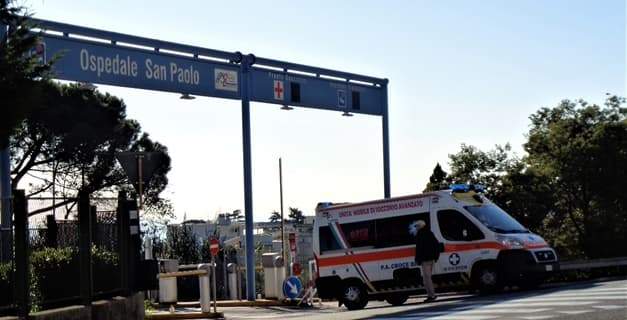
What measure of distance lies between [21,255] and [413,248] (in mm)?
10027

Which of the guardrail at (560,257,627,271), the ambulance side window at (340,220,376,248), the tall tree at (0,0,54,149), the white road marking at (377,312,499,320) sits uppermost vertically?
the tall tree at (0,0,54,149)

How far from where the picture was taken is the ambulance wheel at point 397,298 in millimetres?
22547

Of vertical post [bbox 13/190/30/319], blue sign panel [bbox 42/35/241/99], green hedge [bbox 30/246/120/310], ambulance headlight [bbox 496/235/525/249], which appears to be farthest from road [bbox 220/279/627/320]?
blue sign panel [bbox 42/35/241/99]

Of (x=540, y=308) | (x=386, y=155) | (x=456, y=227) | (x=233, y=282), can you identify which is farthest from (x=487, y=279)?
(x=386, y=155)

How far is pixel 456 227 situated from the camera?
2188 cm

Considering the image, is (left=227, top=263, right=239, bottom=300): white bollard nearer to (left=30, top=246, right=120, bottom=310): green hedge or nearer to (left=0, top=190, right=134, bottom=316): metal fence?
(left=0, top=190, right=134, bottom=316): metal fence

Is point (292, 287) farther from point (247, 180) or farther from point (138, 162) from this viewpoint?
point (138, 162)

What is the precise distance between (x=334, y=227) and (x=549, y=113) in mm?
13825

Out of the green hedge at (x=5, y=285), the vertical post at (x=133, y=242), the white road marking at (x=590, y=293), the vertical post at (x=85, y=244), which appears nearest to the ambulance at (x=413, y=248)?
the white road marking at (x=590, y=293)

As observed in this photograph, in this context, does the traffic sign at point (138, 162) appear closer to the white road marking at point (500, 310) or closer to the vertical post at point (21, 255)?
the vertical post at point (21, 255)

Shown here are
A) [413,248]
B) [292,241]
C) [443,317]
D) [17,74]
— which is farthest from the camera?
[292,241]

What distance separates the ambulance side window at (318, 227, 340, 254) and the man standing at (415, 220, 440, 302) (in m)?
2.78

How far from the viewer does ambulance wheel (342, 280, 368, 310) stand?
74.2ft

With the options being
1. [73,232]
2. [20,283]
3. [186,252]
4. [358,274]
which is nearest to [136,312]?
[73,232]
